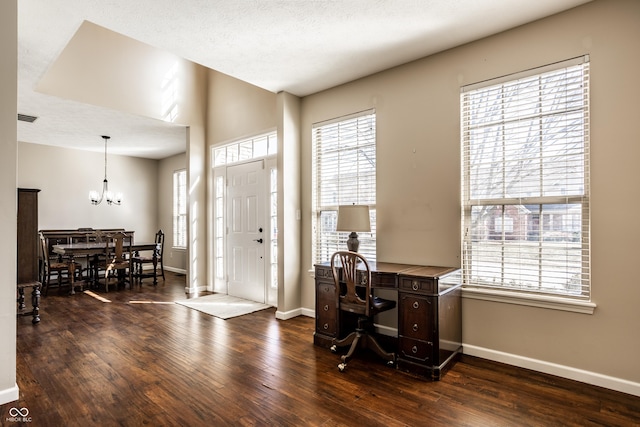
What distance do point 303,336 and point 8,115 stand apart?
10.3ft

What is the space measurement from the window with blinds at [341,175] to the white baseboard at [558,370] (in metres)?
1.37

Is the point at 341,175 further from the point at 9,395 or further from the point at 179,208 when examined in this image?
the point at 179,208

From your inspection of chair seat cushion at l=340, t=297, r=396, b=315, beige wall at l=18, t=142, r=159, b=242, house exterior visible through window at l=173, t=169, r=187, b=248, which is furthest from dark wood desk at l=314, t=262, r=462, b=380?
beige wall at l=18, t=142, r=159, b=242

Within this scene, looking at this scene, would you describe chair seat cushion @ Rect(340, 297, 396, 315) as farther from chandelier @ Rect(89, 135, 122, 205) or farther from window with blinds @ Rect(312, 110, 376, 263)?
chandelier @ Rect(89, 135, 122, 205)

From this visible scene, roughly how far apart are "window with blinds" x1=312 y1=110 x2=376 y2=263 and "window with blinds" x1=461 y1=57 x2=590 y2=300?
A: 103cm

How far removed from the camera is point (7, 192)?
241 cm

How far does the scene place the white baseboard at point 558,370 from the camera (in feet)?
8.17

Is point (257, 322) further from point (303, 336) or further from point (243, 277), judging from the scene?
point (243, 277)

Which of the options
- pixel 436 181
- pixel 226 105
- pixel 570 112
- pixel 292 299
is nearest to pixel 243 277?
pixel 292 299

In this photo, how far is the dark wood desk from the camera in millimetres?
2764

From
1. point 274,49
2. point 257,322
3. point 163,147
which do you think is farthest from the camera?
point 163,147

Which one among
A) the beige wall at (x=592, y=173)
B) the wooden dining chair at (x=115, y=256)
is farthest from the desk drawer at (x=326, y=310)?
the wooden dining chair at (x=115, y=256)

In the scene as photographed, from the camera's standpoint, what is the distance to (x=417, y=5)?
8.76ft

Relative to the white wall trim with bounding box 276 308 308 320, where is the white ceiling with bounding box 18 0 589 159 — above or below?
above
